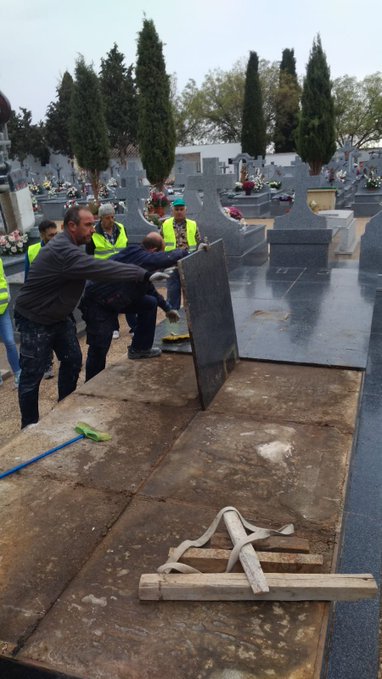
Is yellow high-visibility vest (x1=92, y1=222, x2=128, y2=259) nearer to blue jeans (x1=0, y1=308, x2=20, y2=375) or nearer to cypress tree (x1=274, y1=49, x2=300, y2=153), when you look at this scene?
blue jeans (x1=0, y1=308, x2=20, y2=375)

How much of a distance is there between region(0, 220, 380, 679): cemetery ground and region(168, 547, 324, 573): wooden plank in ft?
0.37

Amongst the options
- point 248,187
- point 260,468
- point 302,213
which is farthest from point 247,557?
point 248,187

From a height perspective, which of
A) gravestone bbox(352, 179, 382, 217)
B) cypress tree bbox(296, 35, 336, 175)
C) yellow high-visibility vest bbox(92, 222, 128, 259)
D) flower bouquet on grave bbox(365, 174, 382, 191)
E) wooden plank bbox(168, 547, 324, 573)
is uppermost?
cypress tree bbox(296, 35, 336, 175)

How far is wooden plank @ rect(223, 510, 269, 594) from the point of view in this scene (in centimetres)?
171

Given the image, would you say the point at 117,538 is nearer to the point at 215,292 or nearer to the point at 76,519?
the point at 76,519

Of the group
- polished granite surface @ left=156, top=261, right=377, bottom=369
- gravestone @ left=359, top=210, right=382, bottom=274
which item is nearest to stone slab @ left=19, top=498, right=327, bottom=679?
polished granite surface @ left=156, top=261, right=377, bottom=369

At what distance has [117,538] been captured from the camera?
2.11m

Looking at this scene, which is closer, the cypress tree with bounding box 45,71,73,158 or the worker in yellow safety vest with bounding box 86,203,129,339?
the worker in yellow safety vest with bounding box 86,203,129,339

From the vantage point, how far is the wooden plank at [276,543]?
1.93 m

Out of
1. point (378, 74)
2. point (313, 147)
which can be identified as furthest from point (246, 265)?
point (378, 74)

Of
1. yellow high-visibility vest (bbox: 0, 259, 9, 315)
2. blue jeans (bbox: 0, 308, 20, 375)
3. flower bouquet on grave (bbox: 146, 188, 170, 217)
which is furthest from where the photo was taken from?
flower bouquet on grave (bbox: 146, 188, 170, 217)

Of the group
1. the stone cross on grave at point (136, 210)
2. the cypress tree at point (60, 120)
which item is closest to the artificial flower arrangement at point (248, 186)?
the stone cross on grave at point (136, 210)

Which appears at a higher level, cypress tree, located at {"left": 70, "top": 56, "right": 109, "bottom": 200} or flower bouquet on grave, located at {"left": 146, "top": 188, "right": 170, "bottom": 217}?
cypress tree, located at {"left": 70, "top": 56, "right": 109, "bottom": 200}

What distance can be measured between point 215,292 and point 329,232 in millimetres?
5207
